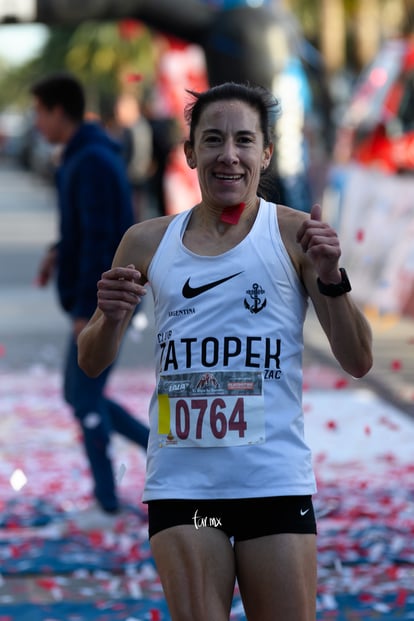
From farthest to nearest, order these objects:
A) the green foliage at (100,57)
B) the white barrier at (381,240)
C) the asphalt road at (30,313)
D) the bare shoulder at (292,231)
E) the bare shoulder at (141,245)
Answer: the green foliage at (100,57)
the white barrier at (381,240)
the asphalt road at (30,313)
the bare shoulder at (141,245)
the bare shoulder at (292,231)

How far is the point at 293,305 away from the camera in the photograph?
10.6 feet

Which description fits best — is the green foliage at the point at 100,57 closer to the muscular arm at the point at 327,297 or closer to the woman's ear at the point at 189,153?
the woman's ear at the point at 189,153

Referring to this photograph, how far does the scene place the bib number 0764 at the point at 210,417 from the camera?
3.15 metres

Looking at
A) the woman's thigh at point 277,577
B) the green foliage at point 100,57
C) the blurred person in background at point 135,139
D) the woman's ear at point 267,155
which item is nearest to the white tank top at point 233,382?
the woman's thigh at point 277,577

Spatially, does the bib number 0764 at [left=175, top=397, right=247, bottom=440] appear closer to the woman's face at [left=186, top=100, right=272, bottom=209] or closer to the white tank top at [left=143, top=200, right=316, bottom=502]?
the white tank top at [left=143, top=200, right=316, bottom=502]

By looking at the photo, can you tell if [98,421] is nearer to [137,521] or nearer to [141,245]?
[137,521]

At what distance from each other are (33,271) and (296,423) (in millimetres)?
14379

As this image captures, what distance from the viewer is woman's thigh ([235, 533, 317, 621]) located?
305 centimetres

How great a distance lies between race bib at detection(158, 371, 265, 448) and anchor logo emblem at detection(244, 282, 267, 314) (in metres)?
0.15

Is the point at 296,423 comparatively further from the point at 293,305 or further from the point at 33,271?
the point at 33,271

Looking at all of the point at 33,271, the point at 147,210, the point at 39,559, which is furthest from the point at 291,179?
the point at 39,559

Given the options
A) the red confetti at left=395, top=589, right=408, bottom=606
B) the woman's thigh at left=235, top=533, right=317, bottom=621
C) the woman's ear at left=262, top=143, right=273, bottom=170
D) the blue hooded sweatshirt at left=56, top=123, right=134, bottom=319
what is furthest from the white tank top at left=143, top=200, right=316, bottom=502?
the blue hooded sweatshirt at left=56, top=123, right=134, bottom=319

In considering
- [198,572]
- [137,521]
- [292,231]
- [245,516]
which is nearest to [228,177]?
[292,231]

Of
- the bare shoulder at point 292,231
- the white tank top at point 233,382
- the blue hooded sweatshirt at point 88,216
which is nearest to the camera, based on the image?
the white tank top at point 233,382
